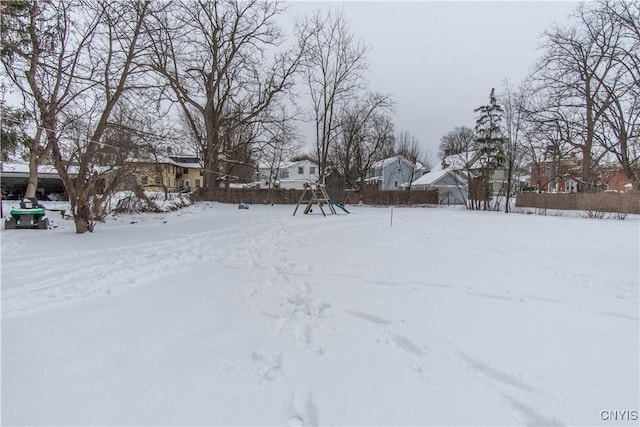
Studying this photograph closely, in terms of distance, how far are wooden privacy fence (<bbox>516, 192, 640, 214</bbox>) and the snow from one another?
15.5m

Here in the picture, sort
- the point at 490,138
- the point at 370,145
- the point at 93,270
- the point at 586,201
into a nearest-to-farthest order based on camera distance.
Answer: the point at 93,270
the point at 586,201
the point at 490,138
the point at 370,145

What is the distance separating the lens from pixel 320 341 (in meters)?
2.56

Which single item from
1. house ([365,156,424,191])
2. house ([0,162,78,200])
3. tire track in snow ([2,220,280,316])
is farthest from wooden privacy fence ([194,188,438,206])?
tire track in snow ([2,220,280,316])

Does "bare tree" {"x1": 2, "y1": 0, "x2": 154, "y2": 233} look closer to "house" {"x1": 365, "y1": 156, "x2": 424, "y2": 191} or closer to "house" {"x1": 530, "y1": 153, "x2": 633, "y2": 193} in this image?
"house" {"x1": 530, "y1": 153, "x2": 633, "y2": 193}

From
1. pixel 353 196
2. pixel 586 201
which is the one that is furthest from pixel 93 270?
pixel 353 196

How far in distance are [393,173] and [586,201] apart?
24.9 metres

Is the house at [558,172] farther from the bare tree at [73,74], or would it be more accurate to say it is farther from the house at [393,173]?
the bare tree at [73,74]

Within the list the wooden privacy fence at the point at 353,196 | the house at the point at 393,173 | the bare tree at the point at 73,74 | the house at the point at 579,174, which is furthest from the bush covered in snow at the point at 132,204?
the house at the point at 393,173

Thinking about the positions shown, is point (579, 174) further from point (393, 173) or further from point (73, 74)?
point (73, 74)

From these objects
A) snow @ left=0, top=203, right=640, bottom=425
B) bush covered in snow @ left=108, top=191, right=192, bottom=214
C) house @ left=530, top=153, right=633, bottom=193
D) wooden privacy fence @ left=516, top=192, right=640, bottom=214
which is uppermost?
house @ left=530, top=153, right=633, bottom=193

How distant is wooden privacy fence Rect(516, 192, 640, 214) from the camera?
16.2m

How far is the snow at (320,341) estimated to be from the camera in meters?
1.82

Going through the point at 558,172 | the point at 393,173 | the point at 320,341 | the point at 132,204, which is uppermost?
the point at 393,173

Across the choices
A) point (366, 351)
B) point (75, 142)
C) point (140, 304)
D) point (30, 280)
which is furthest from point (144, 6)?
point (366, 351)
